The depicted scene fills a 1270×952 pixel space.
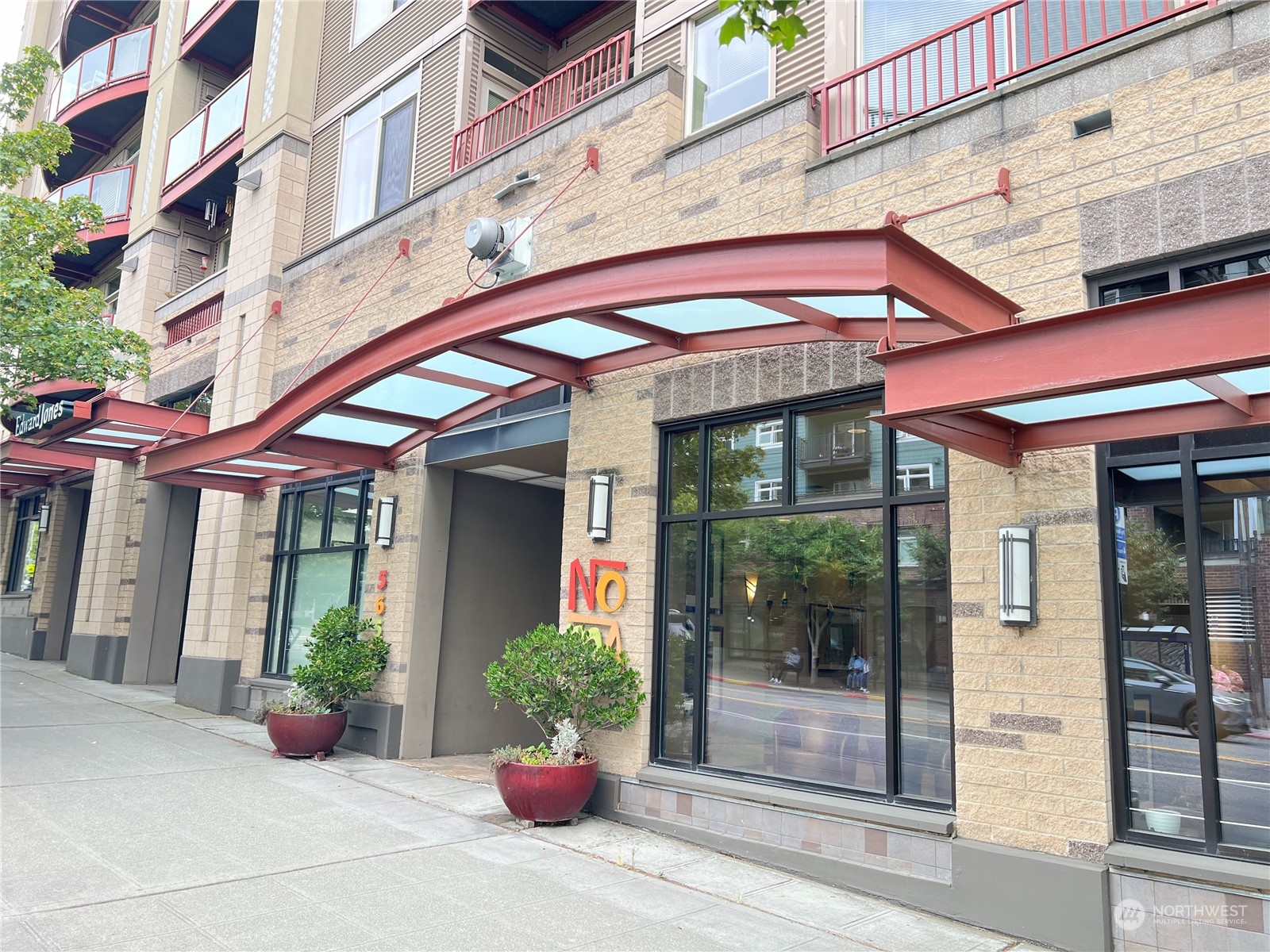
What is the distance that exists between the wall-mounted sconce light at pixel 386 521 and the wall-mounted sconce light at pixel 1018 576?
7594 millimetres

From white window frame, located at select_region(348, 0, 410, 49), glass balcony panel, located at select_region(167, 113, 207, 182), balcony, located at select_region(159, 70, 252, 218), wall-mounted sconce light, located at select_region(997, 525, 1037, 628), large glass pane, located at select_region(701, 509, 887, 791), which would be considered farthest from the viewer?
glass balcony panel, located at select_region(167, 113, 207, 182)

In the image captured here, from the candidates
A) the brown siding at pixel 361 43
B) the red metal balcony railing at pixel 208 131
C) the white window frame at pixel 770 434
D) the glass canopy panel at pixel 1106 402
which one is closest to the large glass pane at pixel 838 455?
the white window frame at pixel 770 434

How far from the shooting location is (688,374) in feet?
26.5

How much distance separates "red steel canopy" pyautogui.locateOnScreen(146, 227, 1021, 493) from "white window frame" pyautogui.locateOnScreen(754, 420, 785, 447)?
2.77 ft

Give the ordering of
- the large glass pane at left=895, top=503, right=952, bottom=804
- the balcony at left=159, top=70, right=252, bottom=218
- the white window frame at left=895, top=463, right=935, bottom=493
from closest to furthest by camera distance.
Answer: the large glass pane at left=895, top=503, right=952, bottom=804, the white window frame at left=895, top=463, right=935, bottom=493, the balcony at left=159, top=70, right=252, bottom=218

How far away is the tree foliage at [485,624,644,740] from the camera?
302 inches

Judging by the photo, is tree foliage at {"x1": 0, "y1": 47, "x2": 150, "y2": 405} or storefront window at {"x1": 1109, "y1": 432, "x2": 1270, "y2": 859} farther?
tree foliage at {"x1": 0, "y1": 47, "x2": 150, "y2": 405}

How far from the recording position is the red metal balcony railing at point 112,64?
821 inches

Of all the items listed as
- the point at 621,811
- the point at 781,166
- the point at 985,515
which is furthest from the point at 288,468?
the point at 985,515

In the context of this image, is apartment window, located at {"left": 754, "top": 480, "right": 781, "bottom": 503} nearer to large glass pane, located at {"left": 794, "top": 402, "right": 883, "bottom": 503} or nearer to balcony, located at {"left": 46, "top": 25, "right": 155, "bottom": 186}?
large glass pane, located at {"left": 794, "top": 402, "right": 883, "bottom": 503}

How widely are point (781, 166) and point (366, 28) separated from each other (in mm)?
9764

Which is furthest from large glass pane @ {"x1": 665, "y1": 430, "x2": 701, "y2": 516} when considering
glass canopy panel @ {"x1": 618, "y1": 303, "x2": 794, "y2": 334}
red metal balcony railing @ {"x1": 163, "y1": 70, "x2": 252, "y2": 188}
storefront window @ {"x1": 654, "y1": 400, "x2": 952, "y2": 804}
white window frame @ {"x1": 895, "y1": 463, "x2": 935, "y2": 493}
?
red metal balcony railing @ {"x1": 163, "y1": 70, "x2": 252, "y2": 188}

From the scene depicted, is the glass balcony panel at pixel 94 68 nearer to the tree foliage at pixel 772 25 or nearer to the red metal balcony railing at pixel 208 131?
the red metal balcony railing at pixel 208 131

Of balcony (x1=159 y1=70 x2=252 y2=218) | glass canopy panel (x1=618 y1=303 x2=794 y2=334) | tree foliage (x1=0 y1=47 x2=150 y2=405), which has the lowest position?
glass canopy panel (x1=618 y1=303 x2=794 y2=334)
